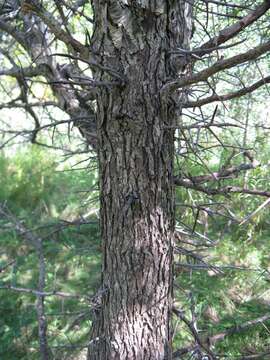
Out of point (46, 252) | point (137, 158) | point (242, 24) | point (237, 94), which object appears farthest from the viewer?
point (46, 252)

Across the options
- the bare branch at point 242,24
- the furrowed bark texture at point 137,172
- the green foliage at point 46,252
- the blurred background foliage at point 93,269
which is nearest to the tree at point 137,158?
the furrowed bark texture at point 137,172

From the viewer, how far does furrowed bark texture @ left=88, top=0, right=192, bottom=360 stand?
1658 millimetres

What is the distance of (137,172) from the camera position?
169 centimetres

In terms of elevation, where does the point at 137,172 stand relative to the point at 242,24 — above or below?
below

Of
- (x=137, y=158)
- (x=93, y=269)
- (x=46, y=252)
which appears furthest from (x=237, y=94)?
(x=46, y=252)

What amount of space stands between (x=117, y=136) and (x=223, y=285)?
3.10 metres

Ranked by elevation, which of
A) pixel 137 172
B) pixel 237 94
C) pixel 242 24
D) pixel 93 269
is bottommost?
pixel 93 269

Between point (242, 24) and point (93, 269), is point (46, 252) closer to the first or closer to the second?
point (93, 269)

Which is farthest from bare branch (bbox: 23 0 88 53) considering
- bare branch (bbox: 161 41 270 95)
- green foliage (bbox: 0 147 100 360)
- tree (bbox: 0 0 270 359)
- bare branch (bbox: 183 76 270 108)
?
green foliage (bbox: 0 147 100 360)

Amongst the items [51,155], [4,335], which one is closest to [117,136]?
[4,335]

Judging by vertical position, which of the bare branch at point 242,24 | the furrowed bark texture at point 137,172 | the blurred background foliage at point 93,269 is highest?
the bare branch at point 242,24

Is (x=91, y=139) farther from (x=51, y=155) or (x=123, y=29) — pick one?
(x=51, y=155)

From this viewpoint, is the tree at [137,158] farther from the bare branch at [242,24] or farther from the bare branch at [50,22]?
the bare branch at [242,24]

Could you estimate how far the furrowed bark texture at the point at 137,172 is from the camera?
1.66m
